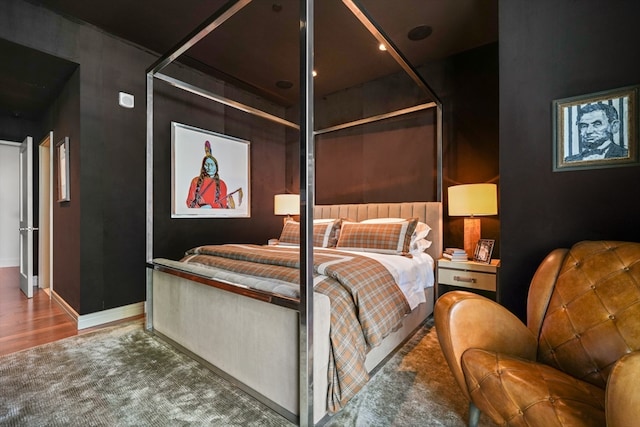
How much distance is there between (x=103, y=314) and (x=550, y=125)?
4198 mm

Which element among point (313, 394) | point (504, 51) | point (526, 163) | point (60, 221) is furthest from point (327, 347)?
point (60, 221)

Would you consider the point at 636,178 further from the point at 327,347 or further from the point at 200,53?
the point at 200,53

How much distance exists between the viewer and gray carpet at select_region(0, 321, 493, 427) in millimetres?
1557

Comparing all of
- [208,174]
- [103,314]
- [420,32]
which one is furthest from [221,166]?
[420,32]

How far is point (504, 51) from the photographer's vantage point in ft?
6.39

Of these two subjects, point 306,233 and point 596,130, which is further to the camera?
point 596,130

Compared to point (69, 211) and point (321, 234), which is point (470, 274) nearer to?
point (321, 234)

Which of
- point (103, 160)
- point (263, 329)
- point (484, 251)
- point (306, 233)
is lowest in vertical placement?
point (263, 329)

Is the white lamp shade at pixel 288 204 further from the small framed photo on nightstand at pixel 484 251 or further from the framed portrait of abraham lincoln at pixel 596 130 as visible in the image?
the framed portrait of abraham lincoln at pixel 596 130

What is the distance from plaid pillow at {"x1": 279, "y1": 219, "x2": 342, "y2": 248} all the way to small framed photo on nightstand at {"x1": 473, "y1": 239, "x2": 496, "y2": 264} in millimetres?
1501

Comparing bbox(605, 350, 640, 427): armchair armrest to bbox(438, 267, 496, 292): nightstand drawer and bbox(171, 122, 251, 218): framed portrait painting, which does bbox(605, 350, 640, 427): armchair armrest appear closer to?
bbox(438, 267, 496, 292): nightstand drawer

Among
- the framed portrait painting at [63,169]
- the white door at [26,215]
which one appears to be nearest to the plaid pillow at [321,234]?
the framed portrait painting at [63,169]

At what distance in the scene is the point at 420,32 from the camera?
2.89 metres

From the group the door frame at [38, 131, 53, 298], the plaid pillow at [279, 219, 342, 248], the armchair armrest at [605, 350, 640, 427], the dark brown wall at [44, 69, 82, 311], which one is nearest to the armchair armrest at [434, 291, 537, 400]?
the armchair armrest at [605, 350, 640, 427]
